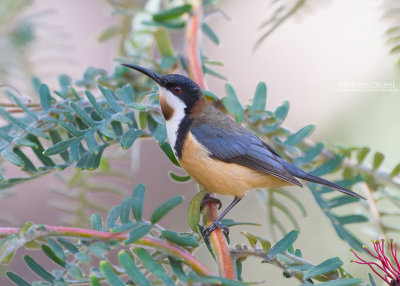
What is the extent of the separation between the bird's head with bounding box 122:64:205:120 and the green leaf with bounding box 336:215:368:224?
30.9 inches

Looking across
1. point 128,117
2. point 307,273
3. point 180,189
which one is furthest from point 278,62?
point 307,273

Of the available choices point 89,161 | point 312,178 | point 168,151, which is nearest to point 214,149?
point 168,151

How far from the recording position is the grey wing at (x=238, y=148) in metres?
2.09

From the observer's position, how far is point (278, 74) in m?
4.58

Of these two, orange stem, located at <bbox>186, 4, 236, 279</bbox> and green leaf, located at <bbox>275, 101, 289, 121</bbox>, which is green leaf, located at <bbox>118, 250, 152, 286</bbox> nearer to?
orange stem, located at <bbox>186, 4, 236, 279</bbox>

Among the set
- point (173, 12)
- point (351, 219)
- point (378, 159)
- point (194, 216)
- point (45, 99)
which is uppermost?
point (173, 12)

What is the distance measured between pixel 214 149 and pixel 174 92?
33 cm

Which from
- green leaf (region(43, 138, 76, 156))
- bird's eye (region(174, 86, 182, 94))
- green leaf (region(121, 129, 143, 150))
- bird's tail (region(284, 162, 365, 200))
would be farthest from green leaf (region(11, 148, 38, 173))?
bird's tail (region(284, 162, 365, 200))

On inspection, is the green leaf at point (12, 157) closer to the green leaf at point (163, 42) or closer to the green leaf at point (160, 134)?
the green leaf at point (160, 134)

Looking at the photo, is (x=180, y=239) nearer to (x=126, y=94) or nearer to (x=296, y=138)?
(x=126, y=94)

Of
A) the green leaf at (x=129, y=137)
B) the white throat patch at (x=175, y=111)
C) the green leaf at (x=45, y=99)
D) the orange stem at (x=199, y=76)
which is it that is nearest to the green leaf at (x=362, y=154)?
the orange stem at (x=199, y=76)

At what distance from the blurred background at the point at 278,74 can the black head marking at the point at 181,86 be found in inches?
13.4

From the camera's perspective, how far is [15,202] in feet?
12.8

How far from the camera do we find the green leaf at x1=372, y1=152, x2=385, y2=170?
2047 millimetres
